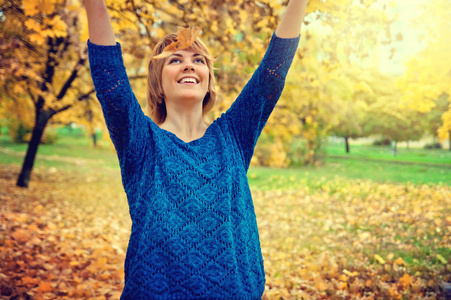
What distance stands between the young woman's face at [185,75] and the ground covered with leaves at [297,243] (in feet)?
9.59

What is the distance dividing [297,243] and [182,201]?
15.6 ft

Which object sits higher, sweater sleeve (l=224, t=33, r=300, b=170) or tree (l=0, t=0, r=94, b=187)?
tree (l=0, t=0, r=94, b=187)

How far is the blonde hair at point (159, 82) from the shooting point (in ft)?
4.85

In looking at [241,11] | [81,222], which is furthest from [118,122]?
[81,222]

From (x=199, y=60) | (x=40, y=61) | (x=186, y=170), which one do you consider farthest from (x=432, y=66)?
(x=40, y=61)

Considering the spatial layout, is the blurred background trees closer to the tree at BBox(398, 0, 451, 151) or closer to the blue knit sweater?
the tree at BBox(398, 0, 451, 151)

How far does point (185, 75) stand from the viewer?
4.62ft

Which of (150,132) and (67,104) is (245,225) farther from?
(67,104)

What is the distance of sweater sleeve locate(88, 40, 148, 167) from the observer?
1.18 m

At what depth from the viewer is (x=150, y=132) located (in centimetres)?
134

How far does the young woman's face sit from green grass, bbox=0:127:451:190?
610 cm

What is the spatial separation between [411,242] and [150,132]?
4.92 m

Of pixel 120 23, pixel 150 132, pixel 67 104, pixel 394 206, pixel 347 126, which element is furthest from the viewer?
pixel 347 126

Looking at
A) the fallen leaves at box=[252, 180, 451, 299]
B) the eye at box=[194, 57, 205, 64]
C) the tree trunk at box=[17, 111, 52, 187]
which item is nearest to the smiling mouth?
the eye at box=[194, 57, 205, 64]
